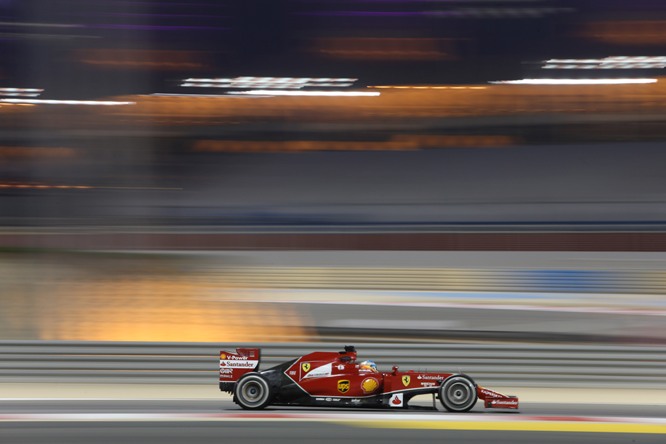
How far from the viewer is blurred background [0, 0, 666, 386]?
12836 mm

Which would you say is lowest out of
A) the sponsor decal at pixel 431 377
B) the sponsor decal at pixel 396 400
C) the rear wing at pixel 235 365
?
the sponsor decal at pixel 396 400

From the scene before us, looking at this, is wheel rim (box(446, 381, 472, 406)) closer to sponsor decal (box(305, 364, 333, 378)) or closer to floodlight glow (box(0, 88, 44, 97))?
sponsor decal (box(305, 364, 333, 378))

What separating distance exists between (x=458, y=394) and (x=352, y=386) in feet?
2.97

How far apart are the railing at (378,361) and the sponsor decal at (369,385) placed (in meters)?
1.94

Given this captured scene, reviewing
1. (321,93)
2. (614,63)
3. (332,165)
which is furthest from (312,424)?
(614,63)

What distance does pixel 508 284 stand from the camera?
13633 millimetres

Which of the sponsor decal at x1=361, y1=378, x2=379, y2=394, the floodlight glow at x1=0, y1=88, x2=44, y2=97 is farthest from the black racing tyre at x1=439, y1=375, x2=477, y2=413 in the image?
the floodlight glow at x1=0, y1=88, x2=44, y2=97

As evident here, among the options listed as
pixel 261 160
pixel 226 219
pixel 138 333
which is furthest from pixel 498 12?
pixel 138 333

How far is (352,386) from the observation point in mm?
7023

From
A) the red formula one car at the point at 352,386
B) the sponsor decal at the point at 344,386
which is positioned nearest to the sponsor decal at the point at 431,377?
the red formula one car at the point at 352,386

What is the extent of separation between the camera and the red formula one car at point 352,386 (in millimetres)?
6973

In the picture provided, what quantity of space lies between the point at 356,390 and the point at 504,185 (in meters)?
10.3

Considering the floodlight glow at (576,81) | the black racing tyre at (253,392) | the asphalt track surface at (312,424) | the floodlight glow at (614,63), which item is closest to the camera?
the asphalt track surface at (312,424)

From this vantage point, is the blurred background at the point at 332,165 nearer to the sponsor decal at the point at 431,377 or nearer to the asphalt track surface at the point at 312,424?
the asphalt track surface at the point at 312,424
